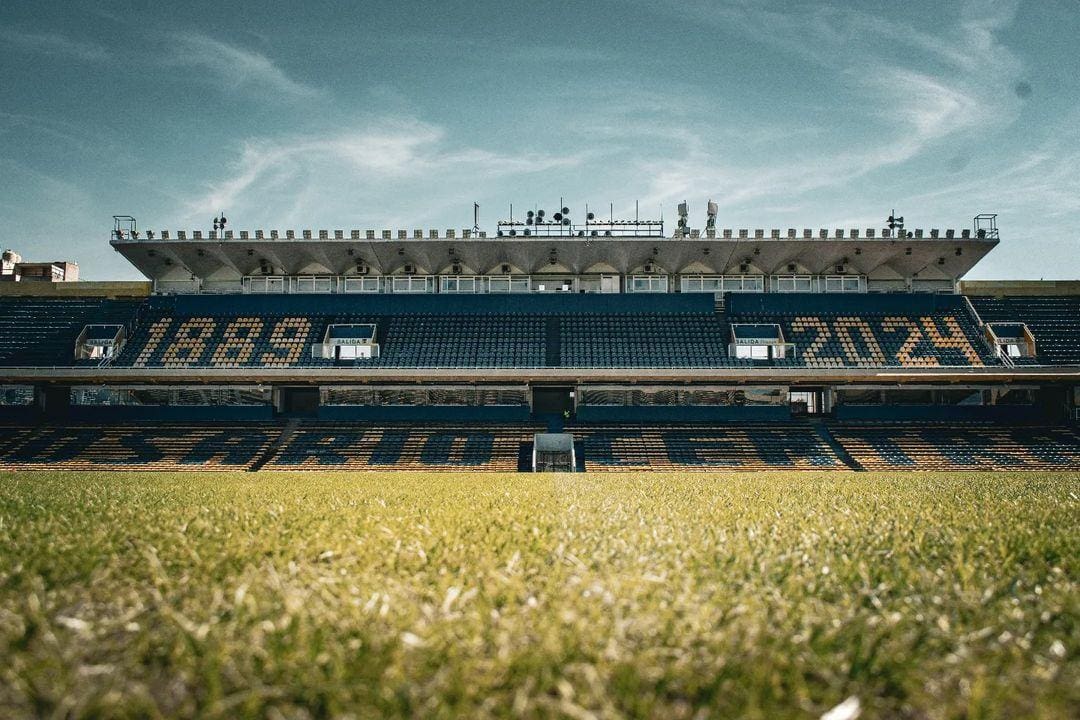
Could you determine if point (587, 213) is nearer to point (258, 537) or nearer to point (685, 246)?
point (685, 246)

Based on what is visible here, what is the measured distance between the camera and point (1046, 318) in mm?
38875

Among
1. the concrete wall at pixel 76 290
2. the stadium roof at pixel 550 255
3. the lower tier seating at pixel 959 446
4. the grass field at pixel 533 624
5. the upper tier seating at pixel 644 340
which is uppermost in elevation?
the stadium roof at pixel 550 255

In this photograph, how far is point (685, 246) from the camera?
38.8 m

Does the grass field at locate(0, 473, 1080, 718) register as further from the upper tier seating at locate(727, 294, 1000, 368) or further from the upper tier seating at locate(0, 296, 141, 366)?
the upper tier seating at locate(0, 296, 141, 366)

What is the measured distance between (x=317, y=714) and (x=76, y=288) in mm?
48616

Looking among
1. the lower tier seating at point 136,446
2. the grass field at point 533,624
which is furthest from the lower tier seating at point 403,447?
the grass field at point 533,624

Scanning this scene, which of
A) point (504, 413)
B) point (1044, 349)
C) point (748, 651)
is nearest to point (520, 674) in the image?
point (748, 651)

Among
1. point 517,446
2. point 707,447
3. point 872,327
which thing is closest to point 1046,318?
point 872,327

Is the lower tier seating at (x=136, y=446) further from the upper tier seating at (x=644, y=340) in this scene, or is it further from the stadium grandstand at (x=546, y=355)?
the upper tier seating at (x=644, y=340)

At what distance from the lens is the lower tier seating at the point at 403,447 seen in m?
31.1

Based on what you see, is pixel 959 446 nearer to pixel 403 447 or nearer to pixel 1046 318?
pixel 1046 318

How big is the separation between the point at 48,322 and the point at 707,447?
36.1 m

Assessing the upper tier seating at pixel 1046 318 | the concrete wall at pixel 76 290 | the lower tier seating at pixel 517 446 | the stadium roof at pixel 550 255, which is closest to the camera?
the lower tier seating at pixel 517 446

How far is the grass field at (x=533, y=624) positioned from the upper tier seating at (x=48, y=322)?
37.9m
